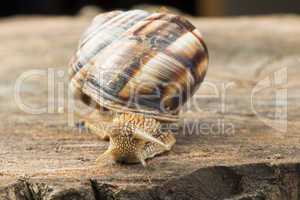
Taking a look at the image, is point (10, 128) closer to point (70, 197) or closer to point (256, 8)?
point (70, 197)

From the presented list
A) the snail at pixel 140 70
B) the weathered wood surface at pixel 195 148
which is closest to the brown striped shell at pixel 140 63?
the snail at pixel 140 70

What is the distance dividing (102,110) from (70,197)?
0.64 metres

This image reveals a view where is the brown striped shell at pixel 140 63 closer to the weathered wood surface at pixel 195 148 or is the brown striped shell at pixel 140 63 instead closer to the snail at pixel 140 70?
Answer: the snail at pixel 140 70

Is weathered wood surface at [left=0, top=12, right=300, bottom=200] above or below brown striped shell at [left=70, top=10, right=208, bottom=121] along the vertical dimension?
below

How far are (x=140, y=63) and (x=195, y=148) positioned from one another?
314mm

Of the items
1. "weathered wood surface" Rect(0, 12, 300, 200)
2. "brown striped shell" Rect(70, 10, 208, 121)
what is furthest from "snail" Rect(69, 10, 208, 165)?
"weathered wood surface" Rect(0, 12, 300, 200)

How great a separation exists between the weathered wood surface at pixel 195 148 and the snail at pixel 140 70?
4.0 inches

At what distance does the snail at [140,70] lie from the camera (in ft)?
7.08

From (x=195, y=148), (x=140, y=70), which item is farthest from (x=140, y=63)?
(x=195, y=148)

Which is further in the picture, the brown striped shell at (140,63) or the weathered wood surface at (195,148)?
the brown striped shell at (140,63)

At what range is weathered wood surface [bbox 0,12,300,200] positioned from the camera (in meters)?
1.78

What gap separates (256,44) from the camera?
143 inches

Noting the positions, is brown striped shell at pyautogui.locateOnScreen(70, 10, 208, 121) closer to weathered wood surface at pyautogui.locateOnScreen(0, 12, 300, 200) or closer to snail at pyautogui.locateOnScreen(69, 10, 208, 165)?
snail at pyautogui.locateOnScreen(69, 10, 208, 165)

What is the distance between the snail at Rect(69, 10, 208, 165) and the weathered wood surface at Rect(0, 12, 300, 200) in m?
0.10
